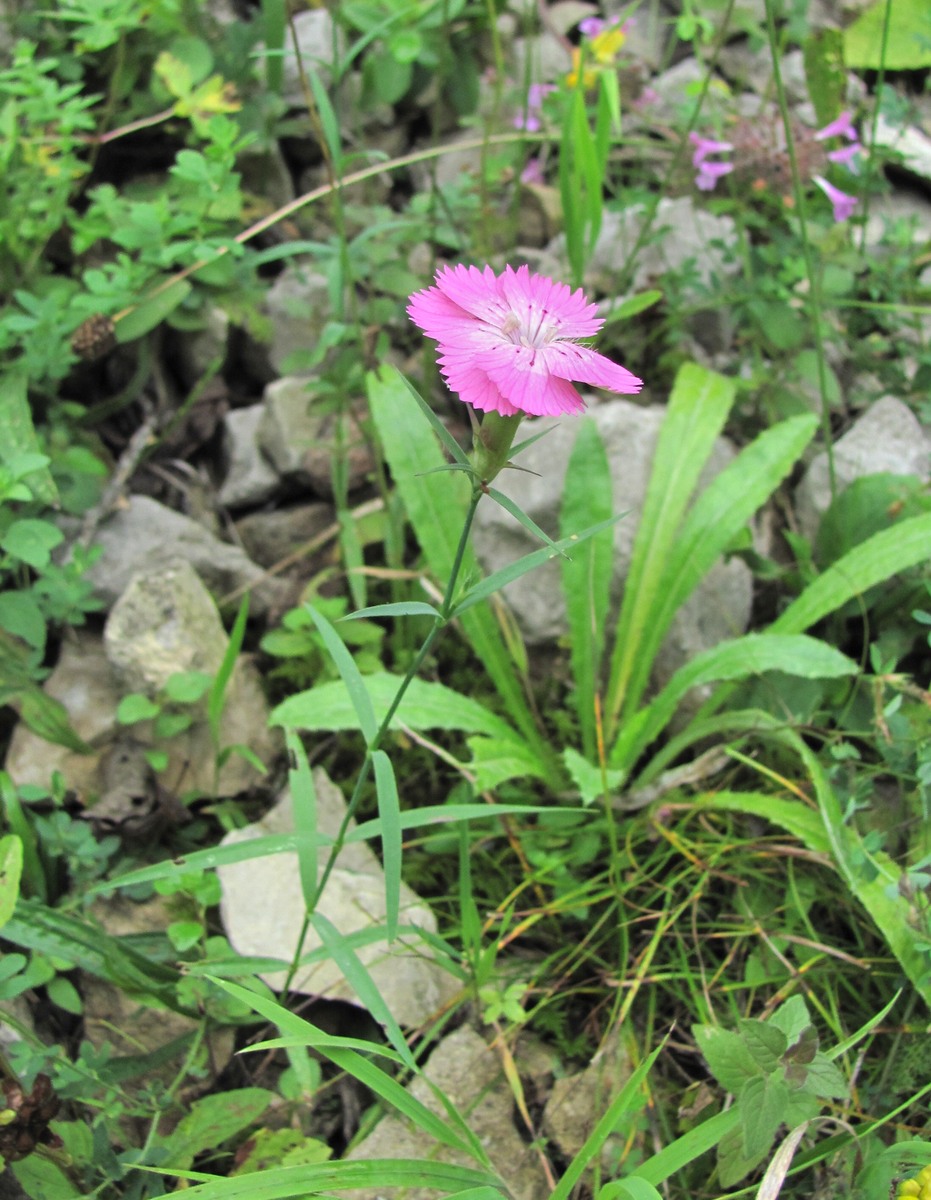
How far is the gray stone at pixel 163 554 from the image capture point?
2.13 meters

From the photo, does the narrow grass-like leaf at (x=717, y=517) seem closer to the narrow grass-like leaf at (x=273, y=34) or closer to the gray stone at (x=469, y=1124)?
the gray stone at (x=469, y=1124)

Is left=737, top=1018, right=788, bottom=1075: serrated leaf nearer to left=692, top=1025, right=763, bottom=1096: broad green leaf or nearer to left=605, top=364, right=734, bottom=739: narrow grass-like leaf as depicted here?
left=692, top=1025, right=763, bottom=1096: broad green leaf


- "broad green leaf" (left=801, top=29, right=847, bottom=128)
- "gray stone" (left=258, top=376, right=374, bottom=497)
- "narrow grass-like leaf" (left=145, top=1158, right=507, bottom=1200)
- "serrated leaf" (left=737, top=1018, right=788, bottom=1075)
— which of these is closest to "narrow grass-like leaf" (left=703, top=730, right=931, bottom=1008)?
"serrated leaf" (left=737, top=1018, right=788, bottom=1075)

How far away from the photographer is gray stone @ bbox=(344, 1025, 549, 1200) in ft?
4.82

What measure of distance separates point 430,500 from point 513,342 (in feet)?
3.26

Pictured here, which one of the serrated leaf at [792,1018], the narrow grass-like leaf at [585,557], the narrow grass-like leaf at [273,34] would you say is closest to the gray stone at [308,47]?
the narrow grass-like leaf at [273,34]

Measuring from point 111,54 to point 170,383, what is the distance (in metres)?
0.89

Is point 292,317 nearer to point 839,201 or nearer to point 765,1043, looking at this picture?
point 839,201

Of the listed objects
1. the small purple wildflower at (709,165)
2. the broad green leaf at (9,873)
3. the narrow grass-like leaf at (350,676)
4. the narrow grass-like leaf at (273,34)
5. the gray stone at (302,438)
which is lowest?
the broad green leaf at (9,873)

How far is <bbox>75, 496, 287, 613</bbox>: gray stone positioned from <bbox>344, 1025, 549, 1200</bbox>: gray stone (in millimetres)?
1019

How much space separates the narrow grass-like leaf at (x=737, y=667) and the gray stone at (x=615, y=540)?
22cm

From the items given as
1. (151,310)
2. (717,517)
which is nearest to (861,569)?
(717,517)

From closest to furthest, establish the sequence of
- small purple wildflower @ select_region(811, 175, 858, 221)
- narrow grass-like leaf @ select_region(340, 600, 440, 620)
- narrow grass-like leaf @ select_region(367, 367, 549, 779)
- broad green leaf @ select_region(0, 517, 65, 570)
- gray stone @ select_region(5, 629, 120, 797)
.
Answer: narrow grass-like leaf @ select_region(340, 600, 440, 620), broad green leaf @ select_region(0, 517, 65, 570), gray stone @ select_region(5, 629, 120, 797), narrow grass-like leaf @ select_region(367, 367, 549, 779), small purple wildflower @ select_region(811, 175, 858, 221)

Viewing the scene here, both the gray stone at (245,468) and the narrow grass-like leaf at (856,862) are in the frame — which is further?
the gray stone at (245,468)
